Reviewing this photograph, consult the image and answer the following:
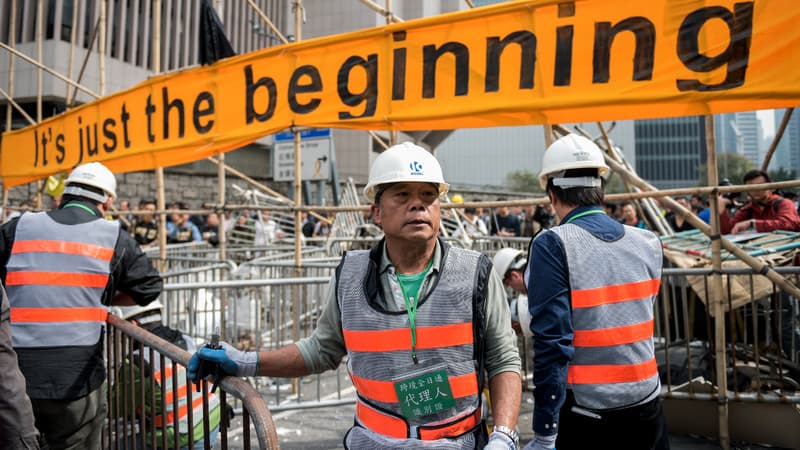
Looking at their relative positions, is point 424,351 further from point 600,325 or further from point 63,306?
point 63,306

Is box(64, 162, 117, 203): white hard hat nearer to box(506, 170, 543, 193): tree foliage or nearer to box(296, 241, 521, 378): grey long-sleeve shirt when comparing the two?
box(296, 241, 521, 378): grey long-sleeve shirt

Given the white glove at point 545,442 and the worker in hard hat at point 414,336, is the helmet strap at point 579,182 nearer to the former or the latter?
the worker in hard hat at point 414,336

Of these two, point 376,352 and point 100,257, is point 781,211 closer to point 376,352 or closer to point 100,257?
point 376,352

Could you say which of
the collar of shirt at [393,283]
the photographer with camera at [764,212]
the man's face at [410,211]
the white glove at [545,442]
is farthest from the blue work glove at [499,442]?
the photographer with camera at [764,212]

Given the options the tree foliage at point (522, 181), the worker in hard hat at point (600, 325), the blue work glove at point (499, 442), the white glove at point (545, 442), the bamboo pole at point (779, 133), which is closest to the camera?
the blue work glove at point (499, 442)

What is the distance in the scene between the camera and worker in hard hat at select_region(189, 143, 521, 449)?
1.93 metres

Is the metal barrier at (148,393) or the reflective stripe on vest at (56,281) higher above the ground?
the reflective stripe on vest at (56,281)

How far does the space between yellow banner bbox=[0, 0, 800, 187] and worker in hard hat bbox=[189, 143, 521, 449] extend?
2374mm

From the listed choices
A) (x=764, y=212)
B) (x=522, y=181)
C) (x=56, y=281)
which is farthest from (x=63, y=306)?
(x=522, y=181)

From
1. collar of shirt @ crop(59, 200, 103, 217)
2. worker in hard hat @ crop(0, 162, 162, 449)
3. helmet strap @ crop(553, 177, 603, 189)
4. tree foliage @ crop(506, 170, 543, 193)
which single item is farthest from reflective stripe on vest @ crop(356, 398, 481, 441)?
tree foliage @ crop(506, 170, 543, 193)

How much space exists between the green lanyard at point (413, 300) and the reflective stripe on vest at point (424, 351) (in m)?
0.01

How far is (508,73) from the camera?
14.3 ft

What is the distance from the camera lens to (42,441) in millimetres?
3254

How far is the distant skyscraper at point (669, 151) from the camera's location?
86625mm
